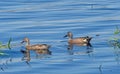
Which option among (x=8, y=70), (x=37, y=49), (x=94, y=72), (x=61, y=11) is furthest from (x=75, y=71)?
(x=61, y=11)

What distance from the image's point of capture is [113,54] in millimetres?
16188

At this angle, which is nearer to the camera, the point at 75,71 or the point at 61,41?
the point at 75,71

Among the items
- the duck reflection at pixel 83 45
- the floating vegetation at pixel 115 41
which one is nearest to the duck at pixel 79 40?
the duck reflection at pixel 83 45

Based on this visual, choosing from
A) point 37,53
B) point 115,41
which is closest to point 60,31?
point 115,41

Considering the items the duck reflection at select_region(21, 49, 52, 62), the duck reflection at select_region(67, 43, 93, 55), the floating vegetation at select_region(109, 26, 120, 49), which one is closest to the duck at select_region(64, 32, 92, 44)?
the duck reflection at select_region(67, 43, 93, 55)

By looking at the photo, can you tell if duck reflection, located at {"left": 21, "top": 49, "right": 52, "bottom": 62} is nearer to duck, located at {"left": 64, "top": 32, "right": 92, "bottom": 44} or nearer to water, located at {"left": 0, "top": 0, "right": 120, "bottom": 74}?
water, located at {"left": 0, "top": 0, "right": 120, "bottom": 74}

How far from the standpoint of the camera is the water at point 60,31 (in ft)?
49.0

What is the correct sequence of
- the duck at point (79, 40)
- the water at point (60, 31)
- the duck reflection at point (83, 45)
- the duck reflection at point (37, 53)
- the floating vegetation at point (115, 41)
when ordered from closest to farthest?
the water at point (60, 31), the duck reflection at point (37, 53), the duck reflection at point (83, 45), the floating vegetation at point (115, 41), the duck at point (79, 40)

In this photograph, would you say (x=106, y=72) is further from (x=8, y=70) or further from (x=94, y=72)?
(x=8, y=70)

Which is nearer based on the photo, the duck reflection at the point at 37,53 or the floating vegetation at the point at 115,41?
the duck reflection at the point at 37,53

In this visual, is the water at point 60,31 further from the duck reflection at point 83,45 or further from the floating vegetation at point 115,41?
the floating vegetation at point 115,41

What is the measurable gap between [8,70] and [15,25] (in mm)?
8440

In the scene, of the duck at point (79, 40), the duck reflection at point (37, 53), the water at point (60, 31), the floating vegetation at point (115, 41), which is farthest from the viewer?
the duck at point (79, 40)

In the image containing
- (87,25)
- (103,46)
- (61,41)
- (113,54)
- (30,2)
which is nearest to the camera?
(113,54)
